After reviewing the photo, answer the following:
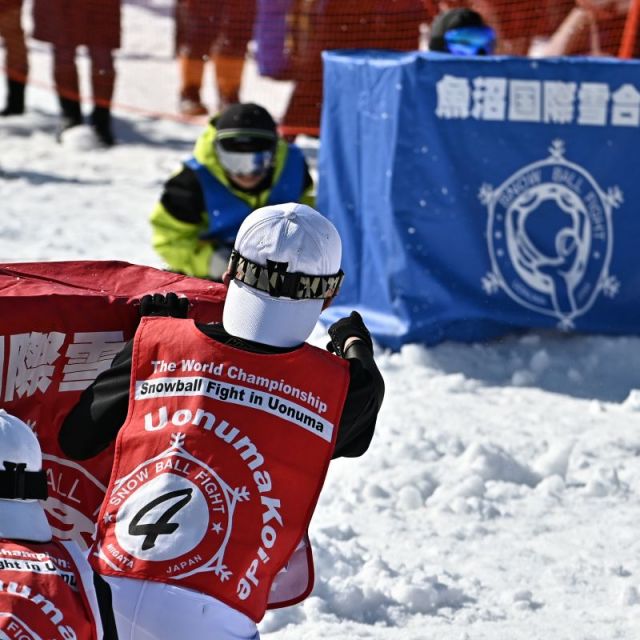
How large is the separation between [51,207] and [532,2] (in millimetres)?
3522

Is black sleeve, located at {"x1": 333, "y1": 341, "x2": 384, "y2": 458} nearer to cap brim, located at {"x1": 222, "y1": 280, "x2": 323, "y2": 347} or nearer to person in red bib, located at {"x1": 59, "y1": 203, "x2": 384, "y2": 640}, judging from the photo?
person in red bib, located at {"x1": 59, "y1": 203, "x2": 384, "y2": 640}

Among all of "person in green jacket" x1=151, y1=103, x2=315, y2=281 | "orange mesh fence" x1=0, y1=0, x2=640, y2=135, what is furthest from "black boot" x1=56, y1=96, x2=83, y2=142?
"person in green jacket" x1=151, y1=103, x2=315, y2=281

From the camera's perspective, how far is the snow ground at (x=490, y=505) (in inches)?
148

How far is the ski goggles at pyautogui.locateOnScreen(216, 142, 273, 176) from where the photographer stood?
5.66 m

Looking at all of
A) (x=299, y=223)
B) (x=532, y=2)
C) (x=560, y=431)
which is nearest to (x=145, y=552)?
(x=299, y=223)

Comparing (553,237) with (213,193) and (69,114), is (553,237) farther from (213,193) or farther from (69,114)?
(69,114)

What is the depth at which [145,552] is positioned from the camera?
2555 mm

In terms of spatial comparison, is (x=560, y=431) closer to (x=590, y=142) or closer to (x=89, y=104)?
(x=590, y=142)

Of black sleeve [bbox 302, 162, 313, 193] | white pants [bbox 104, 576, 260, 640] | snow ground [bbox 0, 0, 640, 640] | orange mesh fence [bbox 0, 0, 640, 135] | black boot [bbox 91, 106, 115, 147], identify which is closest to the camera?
white pants [bbox 104, 576, 260, 640]

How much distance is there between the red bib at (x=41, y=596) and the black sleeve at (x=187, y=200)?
11.6ft

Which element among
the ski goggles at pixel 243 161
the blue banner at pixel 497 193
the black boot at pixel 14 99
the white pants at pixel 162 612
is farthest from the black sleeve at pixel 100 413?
the black boot at pixel 14 99

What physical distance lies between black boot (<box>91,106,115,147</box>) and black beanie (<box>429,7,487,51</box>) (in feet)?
12.0

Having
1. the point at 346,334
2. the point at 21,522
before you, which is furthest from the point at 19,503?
the point at 346,334

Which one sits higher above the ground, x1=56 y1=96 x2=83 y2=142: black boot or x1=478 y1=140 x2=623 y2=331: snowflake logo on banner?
x1=478 y1=140 x2=623 y2=331: snowflake logo on banner
